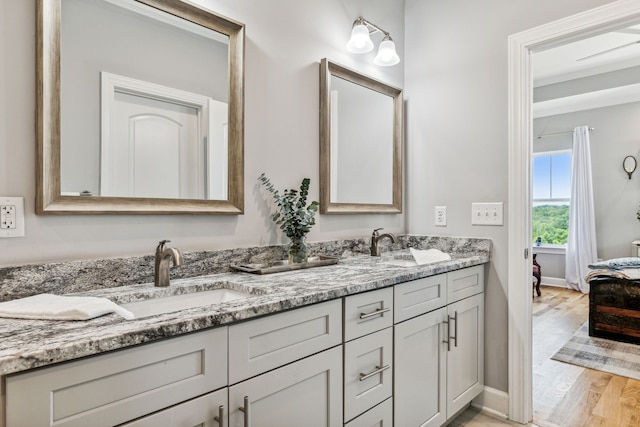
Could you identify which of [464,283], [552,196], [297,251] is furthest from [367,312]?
[552,196]

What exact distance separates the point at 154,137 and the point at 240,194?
404 mm

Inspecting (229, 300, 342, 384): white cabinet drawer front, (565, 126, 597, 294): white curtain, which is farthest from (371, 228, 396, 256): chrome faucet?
(565, 126, 597, 294): white curtain

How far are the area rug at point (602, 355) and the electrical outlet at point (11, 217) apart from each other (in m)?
3.35

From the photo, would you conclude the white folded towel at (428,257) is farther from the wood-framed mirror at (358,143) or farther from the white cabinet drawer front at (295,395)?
the white cabinet drawer front at (295,395)

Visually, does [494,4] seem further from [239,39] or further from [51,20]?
[51,20]

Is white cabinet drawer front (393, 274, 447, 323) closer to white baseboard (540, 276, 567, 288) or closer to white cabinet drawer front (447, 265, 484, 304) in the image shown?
white cabinet drawer front (447, 265, 484, 304)

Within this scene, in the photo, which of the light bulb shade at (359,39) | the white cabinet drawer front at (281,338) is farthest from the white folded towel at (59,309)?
the light bulb shade at (359,39)

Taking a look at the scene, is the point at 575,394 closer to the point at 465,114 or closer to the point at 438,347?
the point at 438,347

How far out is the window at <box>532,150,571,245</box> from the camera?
219 inches

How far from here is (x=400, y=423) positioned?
1572mm

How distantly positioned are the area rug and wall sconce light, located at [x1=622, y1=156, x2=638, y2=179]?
9.10 feet

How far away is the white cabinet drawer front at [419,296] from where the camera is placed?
1565 millimetres

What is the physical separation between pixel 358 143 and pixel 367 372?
4.33ft

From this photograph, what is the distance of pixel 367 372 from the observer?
4.65ft
